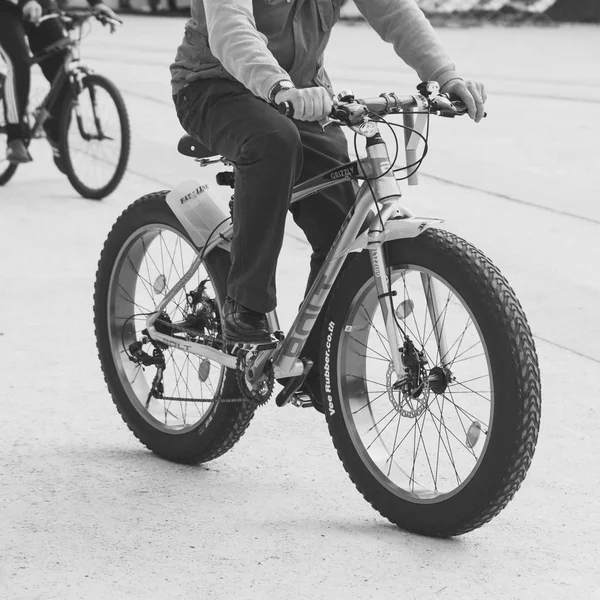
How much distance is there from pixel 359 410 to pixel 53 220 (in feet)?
15.2

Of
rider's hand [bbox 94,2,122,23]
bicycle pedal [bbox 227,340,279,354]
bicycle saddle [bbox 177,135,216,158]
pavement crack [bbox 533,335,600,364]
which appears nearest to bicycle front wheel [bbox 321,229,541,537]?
bicycle pedal [bbox 227,340,279,354]

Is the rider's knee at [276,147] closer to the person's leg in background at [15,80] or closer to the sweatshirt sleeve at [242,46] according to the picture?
the sweatshirt sleeve at [242,46]

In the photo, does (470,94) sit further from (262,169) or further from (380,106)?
(262,169)

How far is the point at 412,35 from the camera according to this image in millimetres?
3834

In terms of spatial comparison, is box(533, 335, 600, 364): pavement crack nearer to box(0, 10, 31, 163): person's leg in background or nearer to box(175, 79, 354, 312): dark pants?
box(175, 79, 354, 312): dark pants

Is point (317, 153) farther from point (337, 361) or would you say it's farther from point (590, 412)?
point (590, 412)

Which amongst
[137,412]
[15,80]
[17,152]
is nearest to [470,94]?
[137,412]

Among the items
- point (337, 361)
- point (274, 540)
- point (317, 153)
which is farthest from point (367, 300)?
point (274, 540)

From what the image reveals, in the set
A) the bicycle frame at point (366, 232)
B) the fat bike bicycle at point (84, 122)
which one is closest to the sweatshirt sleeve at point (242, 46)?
the bicycle frame at point (366, 232)

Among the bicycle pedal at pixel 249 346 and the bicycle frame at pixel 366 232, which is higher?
the bicycle frame at pixel 366 232

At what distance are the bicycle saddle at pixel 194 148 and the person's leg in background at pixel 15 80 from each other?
468 cm

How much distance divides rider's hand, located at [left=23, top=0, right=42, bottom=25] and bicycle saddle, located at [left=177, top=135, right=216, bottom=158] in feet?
14.7

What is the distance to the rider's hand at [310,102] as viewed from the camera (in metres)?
3.16

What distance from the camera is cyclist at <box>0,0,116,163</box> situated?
325 inches
